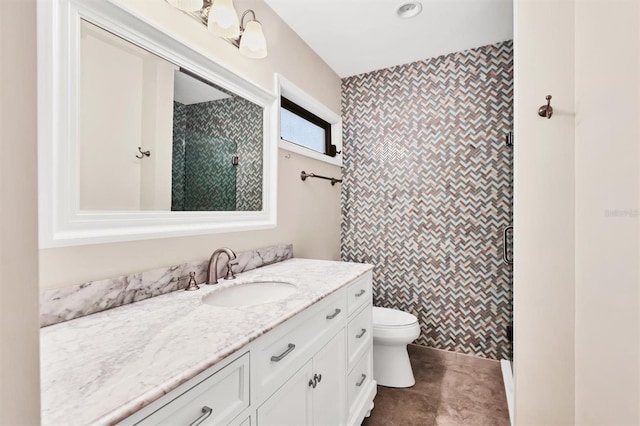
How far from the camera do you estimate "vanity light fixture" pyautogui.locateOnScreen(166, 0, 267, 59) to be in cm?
129

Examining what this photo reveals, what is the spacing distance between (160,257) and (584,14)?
191 centimetres

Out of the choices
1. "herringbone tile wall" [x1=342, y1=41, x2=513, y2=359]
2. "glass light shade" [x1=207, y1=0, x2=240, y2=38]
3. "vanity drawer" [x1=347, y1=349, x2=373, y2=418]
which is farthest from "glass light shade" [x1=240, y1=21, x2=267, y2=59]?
"vanity drawer" [x1=347, y1=349, x2=373, y2=418]

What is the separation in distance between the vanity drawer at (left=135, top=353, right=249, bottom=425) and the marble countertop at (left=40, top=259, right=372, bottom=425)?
5 cm

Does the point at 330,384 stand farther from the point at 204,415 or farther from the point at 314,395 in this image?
the point at 204,415

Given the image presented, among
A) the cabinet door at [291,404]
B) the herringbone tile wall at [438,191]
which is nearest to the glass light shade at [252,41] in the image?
the herringbone tile wall at [438,191]

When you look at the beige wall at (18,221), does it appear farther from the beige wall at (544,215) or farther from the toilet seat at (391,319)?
the toilet seat at (391,319)

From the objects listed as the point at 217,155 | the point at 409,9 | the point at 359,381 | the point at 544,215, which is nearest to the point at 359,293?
the point at 359,381

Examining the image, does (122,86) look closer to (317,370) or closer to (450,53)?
(317,370)

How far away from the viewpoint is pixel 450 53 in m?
2.44

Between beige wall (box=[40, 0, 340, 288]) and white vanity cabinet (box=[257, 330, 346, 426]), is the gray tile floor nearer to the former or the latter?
white vanity cabinet (box=[257, 330, 346, 426])

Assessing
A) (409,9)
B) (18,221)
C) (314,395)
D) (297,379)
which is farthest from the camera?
(409,9)

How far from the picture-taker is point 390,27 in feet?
6.97

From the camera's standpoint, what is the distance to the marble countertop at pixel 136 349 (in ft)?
1.79

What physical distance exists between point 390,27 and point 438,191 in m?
1.26
